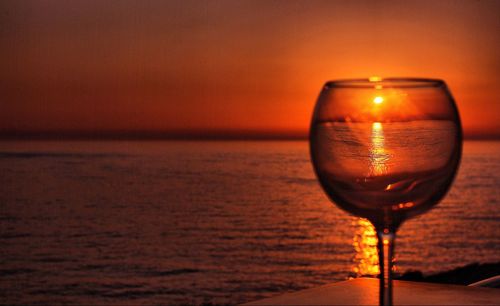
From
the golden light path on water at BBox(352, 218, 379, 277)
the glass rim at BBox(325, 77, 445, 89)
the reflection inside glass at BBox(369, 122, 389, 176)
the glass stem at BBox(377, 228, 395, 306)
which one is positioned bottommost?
the golden light path on water at BBox(352, 218, 379, 277)

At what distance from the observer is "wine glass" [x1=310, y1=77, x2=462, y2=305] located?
793mm

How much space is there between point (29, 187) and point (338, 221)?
3855 cm

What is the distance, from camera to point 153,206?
6481 cm

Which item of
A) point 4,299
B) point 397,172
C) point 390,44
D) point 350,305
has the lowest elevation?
point 4,299

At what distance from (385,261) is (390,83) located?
0.61 ft

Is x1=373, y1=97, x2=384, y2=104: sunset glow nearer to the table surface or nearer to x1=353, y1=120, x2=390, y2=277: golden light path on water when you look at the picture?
x1=353, y1=120, x2=390, y2=277: golden light path on water

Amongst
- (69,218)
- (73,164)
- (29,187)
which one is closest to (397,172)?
(69,218)

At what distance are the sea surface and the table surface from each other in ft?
106

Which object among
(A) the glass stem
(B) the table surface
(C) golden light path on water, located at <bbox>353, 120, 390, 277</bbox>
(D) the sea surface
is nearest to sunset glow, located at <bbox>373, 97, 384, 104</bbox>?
(C) golden light path on water, located at <bbox>353, 120, 390, 277</bbox>

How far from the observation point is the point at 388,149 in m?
0.81

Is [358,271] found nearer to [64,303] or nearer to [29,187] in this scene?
[64,303]

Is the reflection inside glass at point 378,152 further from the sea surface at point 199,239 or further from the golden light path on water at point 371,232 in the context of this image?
the sea surface at point 199,239

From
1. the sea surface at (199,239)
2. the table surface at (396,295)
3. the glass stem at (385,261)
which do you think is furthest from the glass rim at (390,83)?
the sea surface at (199,239)

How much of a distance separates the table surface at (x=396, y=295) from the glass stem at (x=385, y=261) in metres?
0.35
